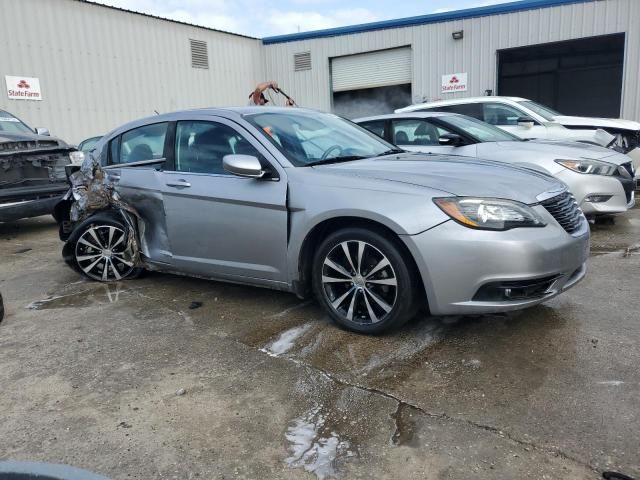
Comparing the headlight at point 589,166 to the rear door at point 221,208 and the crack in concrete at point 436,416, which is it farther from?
the crack in concrete at point 436,416

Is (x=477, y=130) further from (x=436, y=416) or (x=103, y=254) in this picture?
(x=436, y=416)

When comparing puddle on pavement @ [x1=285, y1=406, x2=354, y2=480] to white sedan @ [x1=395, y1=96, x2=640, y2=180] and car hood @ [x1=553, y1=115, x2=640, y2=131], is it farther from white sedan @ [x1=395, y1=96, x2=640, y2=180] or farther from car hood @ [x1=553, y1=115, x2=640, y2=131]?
car hood @ [x1=553, y1=115, x2=640, y2=131]

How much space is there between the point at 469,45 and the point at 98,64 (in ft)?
33.2

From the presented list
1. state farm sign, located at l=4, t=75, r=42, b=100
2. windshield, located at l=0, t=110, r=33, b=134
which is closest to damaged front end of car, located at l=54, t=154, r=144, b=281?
windshield, located at l=0, t=110, r=33, b=134

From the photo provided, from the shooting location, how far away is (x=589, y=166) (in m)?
5.86

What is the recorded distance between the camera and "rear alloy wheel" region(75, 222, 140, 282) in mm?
4684

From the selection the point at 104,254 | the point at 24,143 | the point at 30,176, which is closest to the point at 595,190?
the point at 104,254

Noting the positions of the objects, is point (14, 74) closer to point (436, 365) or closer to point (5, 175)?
point (5, 175)

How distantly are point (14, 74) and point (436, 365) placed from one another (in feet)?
44.1

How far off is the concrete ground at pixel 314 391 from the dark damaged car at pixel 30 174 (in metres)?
3.26

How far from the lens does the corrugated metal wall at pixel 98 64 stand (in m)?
13.0

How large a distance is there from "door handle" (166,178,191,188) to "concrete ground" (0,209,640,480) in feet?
3.04

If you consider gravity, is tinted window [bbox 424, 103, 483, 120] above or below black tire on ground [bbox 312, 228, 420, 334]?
above

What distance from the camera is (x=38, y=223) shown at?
29.1ft
